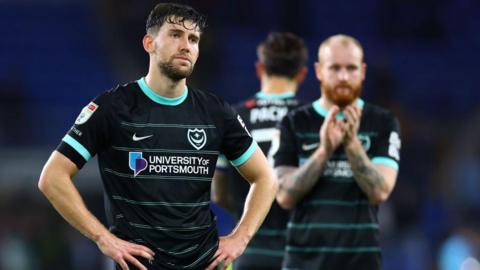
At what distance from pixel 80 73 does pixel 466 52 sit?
6.07 m

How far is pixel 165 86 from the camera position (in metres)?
4.38

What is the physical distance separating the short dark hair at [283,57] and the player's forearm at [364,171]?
119 cm

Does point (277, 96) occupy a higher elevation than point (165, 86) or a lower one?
lower

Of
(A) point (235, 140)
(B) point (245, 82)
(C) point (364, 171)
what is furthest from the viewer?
(B) point (245, 82)

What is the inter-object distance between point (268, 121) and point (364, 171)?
1092 mm

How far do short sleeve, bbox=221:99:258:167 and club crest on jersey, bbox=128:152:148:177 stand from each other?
0.44 m

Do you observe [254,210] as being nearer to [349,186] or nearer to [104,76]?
[349,186]

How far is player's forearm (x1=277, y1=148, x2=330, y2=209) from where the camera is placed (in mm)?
5180

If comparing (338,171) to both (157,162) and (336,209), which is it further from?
(157,162)

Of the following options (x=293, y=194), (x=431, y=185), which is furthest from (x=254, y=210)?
(x=431, y=185)

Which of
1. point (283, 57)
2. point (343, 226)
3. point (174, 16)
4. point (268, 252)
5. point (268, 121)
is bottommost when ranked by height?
point (268, 252)

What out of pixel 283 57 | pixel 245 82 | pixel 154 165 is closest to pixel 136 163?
pixel 154 165

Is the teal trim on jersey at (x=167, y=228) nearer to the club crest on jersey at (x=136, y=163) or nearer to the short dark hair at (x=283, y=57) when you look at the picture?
the club crest on jersey at (x=136, y=163)

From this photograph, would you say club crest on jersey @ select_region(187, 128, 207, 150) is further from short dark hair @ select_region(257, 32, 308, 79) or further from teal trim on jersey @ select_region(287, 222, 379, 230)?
short dark hair @ select_region(257, 32, 308, 79)
